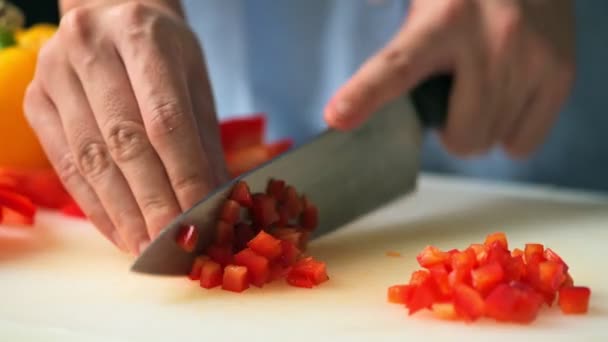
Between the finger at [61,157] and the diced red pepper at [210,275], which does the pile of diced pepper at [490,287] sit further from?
the finger at [61,157]

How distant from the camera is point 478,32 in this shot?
4.90ft

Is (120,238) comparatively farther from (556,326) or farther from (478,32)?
(478,32)

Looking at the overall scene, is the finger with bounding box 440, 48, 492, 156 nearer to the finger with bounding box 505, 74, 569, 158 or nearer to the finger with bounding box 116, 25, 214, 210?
the finger with bounding box 505, 74, 569, 158

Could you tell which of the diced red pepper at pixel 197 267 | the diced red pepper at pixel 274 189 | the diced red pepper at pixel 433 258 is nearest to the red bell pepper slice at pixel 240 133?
the diced red pepper at pixel 274 189

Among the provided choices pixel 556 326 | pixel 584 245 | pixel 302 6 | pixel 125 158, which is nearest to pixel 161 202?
pixel 125 158

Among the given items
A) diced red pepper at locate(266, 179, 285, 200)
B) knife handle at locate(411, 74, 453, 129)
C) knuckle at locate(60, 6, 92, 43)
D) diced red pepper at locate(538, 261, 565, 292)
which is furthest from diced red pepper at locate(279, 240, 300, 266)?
knife handle at locate(411, 74, 453, 129)

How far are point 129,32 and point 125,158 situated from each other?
0.68 ft

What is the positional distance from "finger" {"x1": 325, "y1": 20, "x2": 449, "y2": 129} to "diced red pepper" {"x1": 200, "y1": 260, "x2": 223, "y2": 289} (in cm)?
38

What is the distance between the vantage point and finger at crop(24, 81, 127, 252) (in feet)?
3.91

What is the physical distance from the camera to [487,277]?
96 centimetres

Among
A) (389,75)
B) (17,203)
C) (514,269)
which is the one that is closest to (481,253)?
(514,269)

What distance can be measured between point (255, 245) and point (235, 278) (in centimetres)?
6

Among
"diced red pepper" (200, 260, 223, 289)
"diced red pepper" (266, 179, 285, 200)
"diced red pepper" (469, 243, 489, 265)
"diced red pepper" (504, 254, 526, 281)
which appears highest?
"diced red pepper" (504, 254, 526, 281)

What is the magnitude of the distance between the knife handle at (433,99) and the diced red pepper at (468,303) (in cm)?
65
